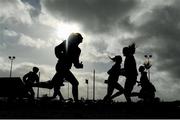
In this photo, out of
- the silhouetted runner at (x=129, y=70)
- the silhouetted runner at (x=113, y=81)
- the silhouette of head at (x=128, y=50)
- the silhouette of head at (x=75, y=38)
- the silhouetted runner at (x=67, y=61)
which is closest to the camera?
the silhouetted runner at (x=67, y=61)

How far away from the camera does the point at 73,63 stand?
1234 centimetres

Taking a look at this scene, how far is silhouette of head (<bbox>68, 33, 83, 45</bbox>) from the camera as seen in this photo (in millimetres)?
12422

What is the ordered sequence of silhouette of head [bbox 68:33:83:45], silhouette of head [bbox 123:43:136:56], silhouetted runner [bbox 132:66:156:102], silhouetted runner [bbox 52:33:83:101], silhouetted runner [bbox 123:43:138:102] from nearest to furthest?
silhouetted runner [bbox 52:33:83:101], silhouette of head [bbox 68:33:83:45], silhouetted runner [bbox 123:43:138:102], silhouette of head [bbox 123:43:136:56], silhouetted runner [bbox 132:66:156:102]

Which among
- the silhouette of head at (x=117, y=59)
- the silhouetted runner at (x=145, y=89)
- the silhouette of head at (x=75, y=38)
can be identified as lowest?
the silhouetted runner at (x=145, y=89)

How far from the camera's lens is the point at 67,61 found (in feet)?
40.0

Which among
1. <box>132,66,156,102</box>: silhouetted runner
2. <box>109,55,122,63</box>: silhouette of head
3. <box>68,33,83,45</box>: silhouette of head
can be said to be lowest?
<box>132,66,156,102</box>: silhouetted runner

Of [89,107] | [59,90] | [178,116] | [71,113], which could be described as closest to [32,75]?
[59,90]

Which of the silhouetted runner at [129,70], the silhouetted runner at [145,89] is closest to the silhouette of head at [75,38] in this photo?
the silhouetted runner at [129,70]

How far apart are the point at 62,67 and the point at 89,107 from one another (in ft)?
8.13


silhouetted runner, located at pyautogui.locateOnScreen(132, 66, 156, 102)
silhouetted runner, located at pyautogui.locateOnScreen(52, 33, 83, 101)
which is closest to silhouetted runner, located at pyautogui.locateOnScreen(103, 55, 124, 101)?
silhouetted runner, located at pyautogui.locateOnScreen(132, 66, 156, 102)

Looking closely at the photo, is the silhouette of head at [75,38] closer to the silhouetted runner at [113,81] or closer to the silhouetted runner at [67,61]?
the silhouetted runner at [67,61]

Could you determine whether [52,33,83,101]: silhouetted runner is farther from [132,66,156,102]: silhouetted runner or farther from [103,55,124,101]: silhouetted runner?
[132,66,156,102]: silhouetted runner

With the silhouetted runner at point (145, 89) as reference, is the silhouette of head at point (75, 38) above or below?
Answer: above

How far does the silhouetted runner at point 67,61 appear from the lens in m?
12.1
